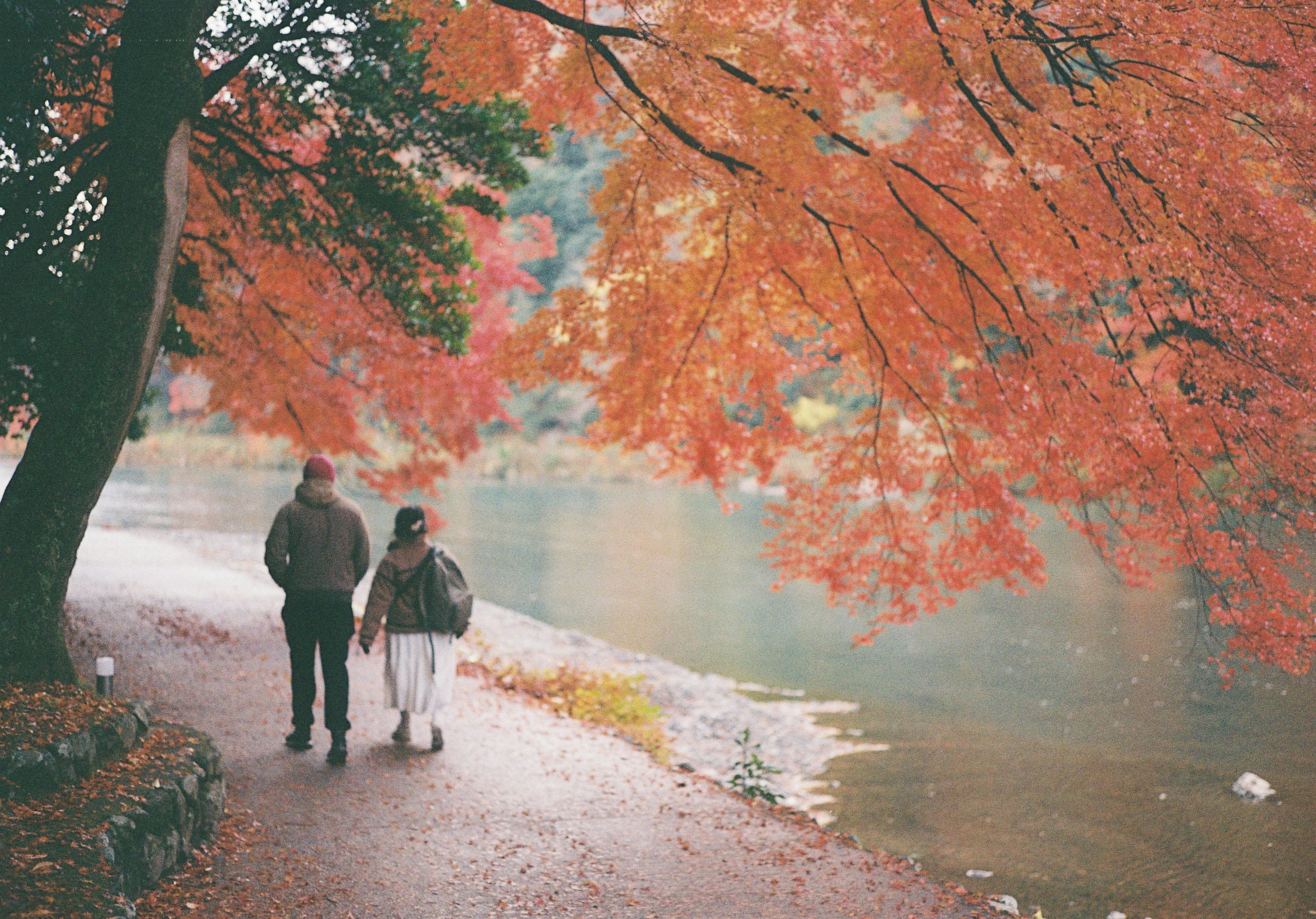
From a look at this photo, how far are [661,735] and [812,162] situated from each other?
5.78 m

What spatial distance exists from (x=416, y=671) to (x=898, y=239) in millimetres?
4039

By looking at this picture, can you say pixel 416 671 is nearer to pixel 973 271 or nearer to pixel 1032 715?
pixel 973 271

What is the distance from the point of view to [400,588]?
5.81m

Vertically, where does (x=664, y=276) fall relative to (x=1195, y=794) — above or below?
above

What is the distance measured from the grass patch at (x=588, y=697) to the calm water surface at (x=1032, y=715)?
186 centimetres

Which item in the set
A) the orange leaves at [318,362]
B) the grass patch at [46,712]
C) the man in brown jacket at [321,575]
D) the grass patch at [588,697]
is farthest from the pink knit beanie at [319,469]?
the grass patch at [588,697]

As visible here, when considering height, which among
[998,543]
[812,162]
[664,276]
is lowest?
[998,543]

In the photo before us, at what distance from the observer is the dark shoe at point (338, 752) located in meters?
5.48

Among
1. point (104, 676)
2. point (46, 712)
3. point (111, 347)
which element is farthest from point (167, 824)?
point (111, 347)

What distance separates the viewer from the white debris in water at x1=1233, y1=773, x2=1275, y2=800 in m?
7.97

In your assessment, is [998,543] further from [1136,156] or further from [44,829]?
[44,829]

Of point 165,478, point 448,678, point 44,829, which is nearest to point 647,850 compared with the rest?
point 448,678

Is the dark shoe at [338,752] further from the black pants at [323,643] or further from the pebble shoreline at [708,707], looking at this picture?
the pebble shoreline at [708,707]

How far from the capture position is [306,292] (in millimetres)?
8406
